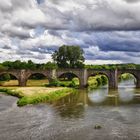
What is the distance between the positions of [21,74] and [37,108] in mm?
45131

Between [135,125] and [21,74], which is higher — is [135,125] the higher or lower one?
the lower one

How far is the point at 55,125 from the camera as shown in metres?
42.7

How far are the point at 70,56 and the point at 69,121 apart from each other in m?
91.4

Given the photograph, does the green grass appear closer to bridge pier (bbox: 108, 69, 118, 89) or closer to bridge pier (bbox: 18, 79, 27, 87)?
bridge pier (bbox: 18, 79, 27, 87)

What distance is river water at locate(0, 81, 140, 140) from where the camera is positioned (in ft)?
122

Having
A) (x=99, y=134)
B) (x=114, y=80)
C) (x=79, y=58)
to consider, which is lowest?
(x=99, y=134)

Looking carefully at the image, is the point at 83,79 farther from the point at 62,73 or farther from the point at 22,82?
the point at 22,82

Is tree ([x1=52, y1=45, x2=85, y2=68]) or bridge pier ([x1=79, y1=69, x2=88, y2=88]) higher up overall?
tree ([x1=52, y1=45, x2=85, y2=68])

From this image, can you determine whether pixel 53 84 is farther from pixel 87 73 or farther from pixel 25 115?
pixel 25 115

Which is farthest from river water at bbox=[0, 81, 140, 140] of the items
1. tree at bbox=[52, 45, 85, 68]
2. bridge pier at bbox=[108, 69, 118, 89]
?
tree at bbox=[52, 45, 85, 68]

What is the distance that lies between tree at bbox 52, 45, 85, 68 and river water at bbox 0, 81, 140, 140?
75.0m

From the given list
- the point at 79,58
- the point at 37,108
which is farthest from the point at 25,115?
the point at 79,58

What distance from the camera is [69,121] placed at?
147ft

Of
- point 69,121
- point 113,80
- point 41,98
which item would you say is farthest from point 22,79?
point 69,121
